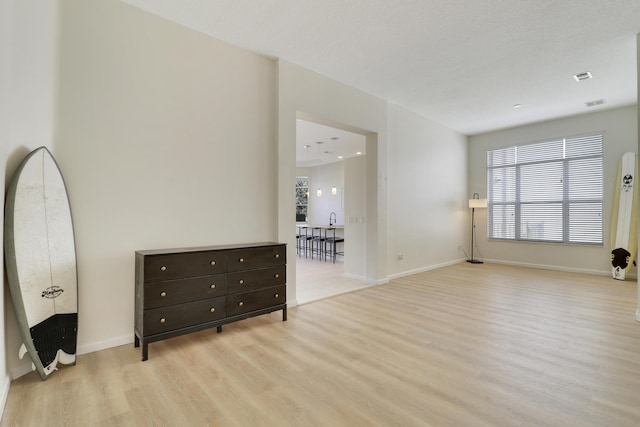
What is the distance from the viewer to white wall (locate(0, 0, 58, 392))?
71.5 inches

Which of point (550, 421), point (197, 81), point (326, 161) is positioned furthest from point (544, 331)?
point (326, 161)

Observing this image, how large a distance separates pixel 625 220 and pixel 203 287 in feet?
23.4

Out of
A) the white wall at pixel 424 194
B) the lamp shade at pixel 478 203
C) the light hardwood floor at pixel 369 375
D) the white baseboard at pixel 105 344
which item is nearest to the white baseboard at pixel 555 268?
the white wall at pixel 424 194

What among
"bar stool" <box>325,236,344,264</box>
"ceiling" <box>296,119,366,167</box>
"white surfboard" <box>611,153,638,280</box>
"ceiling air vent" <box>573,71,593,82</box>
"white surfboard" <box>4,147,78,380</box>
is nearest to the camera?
"white surfboard" <box>4,147,78,380</box>

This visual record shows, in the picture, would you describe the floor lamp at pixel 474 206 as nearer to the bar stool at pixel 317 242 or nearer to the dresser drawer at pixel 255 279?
the bar stool at pixel 317 242

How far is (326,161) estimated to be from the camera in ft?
34.1

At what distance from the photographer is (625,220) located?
17.9 ft

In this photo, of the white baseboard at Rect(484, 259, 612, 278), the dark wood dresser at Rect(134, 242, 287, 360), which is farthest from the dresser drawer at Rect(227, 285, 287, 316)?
the white baseboard at Rect(484, 259, 612, 278)

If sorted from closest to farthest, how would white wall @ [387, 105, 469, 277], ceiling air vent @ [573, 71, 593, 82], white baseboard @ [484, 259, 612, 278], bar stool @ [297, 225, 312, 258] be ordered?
ceiling air vent @ [573, 71, 593, 82]
white wall @ [387, 105, 469, 277]
white baseboard @ [484, 259, 612, 278]
bar stool @ [297, 225, 312, 258]

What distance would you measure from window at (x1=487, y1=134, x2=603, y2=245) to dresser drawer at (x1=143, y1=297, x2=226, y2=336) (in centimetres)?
681

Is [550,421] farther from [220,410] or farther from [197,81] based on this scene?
[197,81]

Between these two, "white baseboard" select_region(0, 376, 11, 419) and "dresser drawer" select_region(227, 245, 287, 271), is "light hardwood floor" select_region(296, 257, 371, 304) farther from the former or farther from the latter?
"white baseboard" select_region(0, 376, 11, 419)

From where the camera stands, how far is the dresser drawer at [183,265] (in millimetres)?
2541

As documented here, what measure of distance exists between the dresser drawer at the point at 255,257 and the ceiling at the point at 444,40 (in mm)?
2321
